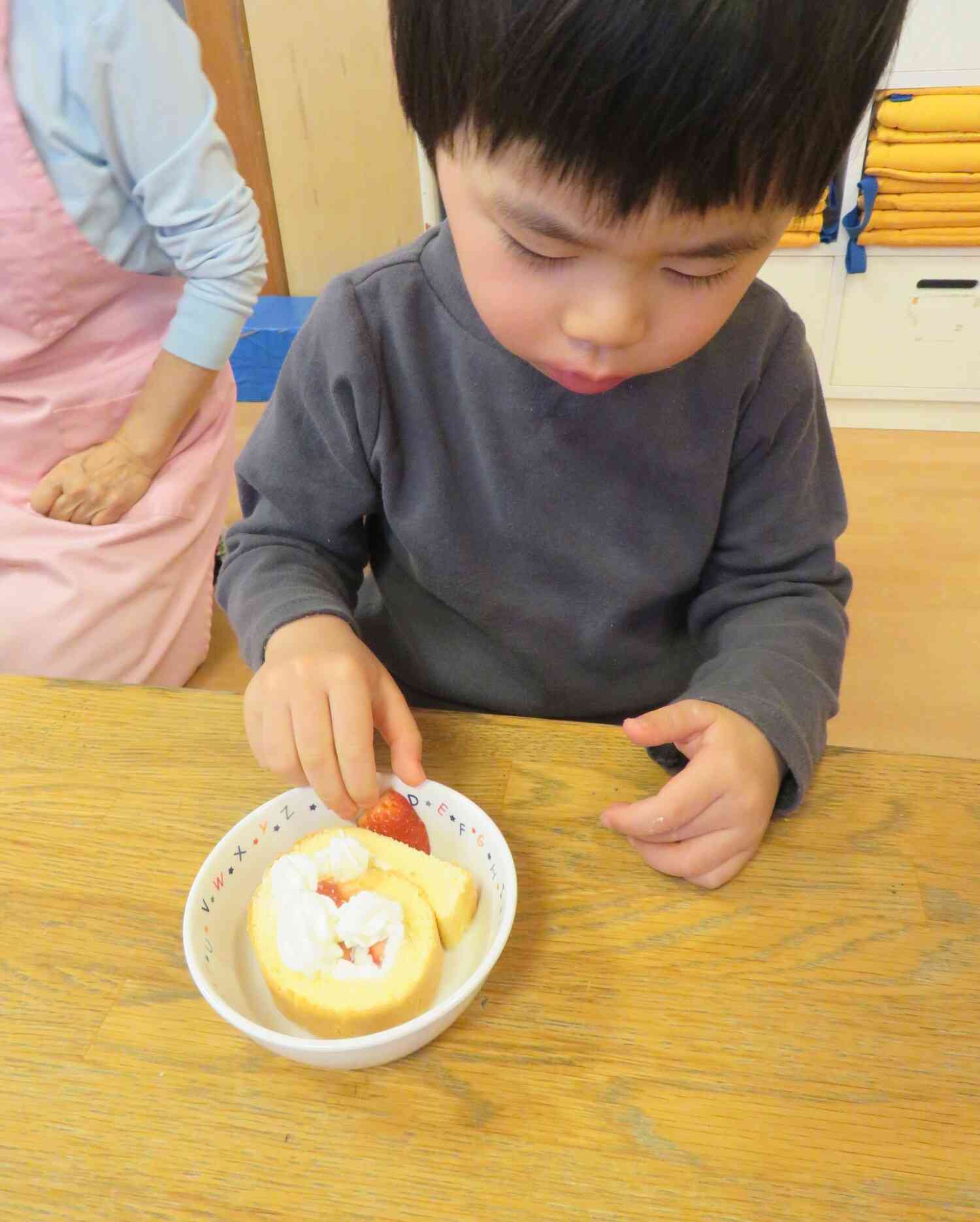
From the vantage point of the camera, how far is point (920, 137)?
1.97 m

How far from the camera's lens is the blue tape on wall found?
227 centimetres

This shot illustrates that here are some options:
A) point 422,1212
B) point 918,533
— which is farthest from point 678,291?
point 918,533

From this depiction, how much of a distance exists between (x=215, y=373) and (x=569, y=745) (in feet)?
A: 2.82

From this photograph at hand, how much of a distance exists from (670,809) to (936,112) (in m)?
2.01

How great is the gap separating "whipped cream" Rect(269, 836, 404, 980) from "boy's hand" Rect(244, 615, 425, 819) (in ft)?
0.19

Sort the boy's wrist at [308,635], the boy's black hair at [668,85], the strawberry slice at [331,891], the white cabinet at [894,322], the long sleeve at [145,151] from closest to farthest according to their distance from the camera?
1. the boy's black hair at [668,85]
2. the strawberry slice at [331,891]
3. the boy's wrist at [308,635]
4. the long sleeve at [145,151]
5. the white cabinet at [894,322]

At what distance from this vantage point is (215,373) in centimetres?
122

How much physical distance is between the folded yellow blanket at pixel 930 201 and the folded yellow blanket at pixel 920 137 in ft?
0.28

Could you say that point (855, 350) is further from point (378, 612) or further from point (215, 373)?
point (378, 612)

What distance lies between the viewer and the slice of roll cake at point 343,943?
0.43 meters

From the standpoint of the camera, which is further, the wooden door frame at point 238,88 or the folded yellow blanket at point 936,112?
the wooden door frame at point 238,88

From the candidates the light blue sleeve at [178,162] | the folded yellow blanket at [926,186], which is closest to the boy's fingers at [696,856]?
the light blue sleeve at [178,162]

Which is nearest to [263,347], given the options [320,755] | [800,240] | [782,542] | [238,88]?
[238,88]

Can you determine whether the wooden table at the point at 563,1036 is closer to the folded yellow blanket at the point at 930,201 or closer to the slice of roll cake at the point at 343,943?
the slice of roll cake at the point at 343,943
